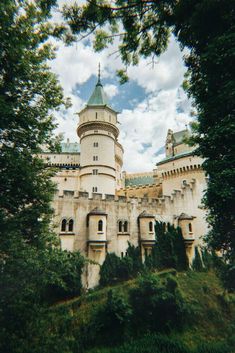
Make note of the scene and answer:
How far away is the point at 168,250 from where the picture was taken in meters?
25.5

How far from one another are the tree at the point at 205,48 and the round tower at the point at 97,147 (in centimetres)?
2236

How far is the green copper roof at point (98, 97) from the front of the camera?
121 ft

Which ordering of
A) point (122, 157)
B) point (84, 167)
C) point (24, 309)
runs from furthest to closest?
point (122, 157), point (84, 167), point (24, 309)

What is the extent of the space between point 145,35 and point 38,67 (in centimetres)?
481

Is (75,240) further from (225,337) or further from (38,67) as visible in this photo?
(38,67)

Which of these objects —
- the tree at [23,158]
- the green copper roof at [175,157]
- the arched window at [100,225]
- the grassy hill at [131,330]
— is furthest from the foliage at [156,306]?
the green copper roof at [175,157]

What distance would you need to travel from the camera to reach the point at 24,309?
11375mm

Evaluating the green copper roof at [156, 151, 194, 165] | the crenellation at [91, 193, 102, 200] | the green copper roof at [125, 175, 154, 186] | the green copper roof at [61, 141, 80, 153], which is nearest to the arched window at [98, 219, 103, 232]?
the crenellation at [91, 193, 102, 200]

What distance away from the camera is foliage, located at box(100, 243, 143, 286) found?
896 inches

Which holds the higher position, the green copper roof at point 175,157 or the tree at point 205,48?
the green copper roof at point 175,157

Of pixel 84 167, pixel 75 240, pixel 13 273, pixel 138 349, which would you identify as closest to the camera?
pixel 13 273

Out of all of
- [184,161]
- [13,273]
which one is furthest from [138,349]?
[184,161]

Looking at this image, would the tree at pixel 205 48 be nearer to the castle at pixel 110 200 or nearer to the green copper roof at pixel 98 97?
the castle at pixel 110 200

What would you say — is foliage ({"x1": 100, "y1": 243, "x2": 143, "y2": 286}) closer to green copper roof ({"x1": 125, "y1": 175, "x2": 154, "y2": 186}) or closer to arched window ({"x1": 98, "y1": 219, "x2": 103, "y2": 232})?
arched window ({"x1": 98, "y1": 219, "x2": 103, "y2": 232})
